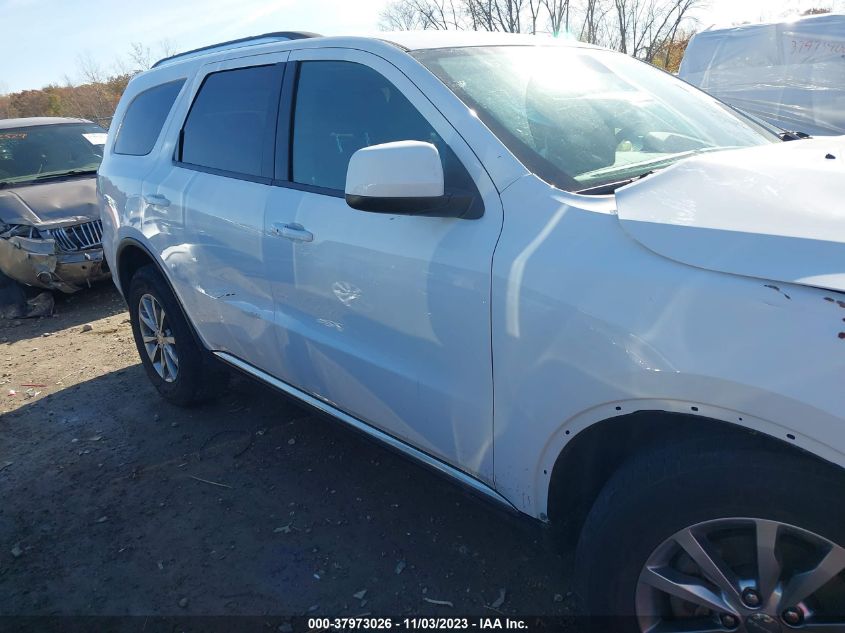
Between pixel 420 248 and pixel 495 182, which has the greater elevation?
pixel 495 182

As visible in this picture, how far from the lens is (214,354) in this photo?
349 centimetres

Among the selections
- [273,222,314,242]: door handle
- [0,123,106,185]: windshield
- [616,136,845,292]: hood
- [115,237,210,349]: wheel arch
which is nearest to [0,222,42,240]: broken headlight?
[0,123,106,185]: windshield

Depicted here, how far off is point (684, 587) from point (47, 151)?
8.16m

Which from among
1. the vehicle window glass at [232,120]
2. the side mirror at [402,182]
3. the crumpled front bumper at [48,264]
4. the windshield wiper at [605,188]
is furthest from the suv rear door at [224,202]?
the crumpled front bumper at [48,264]

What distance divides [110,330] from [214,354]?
287cm

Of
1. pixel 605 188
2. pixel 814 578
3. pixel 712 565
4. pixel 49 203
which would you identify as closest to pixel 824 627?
pixel 814 578

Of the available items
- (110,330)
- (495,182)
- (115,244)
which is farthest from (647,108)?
(110,330)

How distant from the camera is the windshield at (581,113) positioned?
201 centimetres

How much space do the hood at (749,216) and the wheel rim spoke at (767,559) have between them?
56 cm

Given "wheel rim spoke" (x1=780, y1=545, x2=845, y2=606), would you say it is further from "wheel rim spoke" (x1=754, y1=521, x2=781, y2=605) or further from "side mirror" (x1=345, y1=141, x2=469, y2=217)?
"side mirror" (x1=345, y1=141, x2=469, y2=217)

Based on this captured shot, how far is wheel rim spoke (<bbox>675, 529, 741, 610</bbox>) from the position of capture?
1544 millimetres

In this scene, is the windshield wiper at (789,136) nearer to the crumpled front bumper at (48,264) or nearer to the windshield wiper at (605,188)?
the windshield wiper at (605,188)

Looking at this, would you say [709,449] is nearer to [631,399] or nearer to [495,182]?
[631,399]

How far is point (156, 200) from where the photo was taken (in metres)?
3.45
